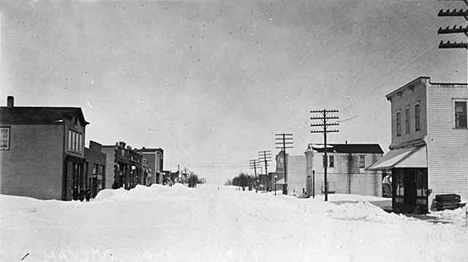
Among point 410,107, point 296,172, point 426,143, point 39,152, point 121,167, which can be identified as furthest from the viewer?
point 296,172

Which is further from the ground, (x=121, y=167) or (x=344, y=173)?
(x=121, y=167)

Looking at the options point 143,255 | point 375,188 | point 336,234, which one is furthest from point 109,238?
point 375,188

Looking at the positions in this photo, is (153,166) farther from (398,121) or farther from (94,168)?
(398,121)

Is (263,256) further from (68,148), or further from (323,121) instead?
(323,121)

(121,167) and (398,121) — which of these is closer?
(398,121)

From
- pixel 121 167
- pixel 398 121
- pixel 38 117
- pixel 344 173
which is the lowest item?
pixel 344 173

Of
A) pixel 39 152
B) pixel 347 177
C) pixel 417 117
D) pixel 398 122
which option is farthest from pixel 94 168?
pixel 347 177

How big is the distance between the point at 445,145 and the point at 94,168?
110 ft

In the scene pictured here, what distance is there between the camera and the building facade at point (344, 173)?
65.4 m

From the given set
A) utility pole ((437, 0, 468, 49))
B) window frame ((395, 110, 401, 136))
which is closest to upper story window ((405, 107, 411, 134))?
window frame ((395, 110, 401, 136))

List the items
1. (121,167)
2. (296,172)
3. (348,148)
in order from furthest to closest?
(296,172), (348,148), (121,167)

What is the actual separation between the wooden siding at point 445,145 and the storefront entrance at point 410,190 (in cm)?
80

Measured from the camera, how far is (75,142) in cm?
3875

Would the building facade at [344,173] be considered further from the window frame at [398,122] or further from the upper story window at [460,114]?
the upper story window at [460,114]
